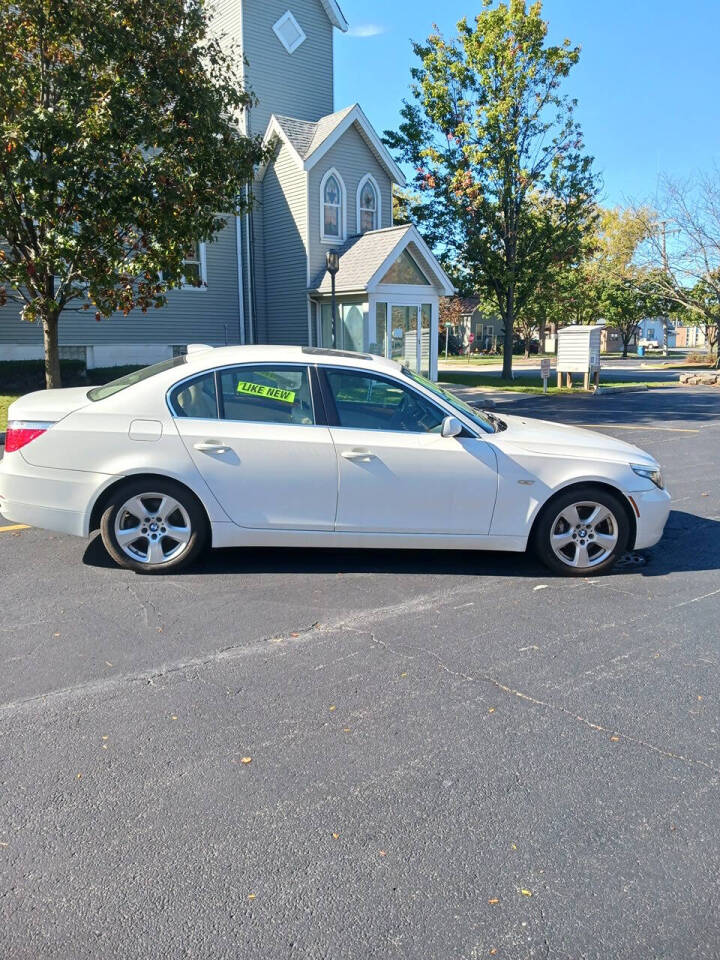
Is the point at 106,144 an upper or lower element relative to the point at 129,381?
upper

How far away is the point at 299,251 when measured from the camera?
22.4 meters

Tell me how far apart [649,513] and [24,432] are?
4410 mm

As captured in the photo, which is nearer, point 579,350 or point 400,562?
point 400,562

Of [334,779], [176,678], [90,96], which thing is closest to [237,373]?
[176,678]

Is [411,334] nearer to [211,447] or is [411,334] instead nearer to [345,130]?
[345,130]

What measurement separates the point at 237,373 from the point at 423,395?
1318mm

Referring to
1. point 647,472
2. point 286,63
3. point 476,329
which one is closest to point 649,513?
point 647,472

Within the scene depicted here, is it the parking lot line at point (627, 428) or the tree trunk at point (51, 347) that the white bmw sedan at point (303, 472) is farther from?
the parking lot line at point (627, 428)

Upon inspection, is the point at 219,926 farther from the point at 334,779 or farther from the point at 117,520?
the point at 117,520

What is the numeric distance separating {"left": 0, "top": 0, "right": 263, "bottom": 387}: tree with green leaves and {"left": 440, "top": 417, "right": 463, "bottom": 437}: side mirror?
327 inches

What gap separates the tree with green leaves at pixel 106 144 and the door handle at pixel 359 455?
822 centimetres

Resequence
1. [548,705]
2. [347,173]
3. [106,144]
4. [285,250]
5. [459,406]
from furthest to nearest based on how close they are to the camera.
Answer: [285,250] → [347,173] → [106,144] → [459,406] → [548,705]

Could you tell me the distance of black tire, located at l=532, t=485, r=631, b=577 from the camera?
5.59 metres

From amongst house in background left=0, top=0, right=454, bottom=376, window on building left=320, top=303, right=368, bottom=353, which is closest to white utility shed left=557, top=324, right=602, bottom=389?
house in background left=0, top=0, right=454, bottom=376
